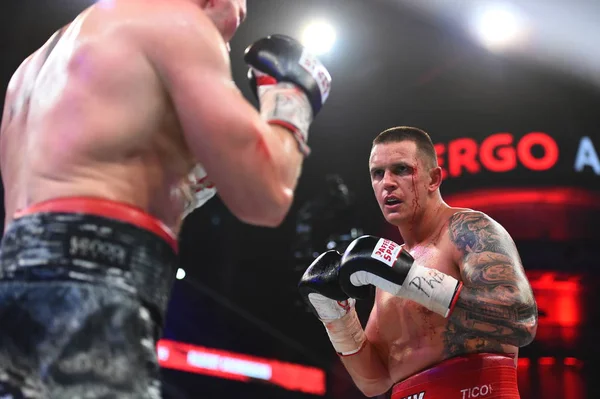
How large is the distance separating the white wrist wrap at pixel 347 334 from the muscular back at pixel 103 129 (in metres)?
1.09

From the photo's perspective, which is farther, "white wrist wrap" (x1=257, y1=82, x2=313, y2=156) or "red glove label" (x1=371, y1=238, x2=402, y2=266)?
"red glove label" (x1=371, y1=238, x2=402, y2=266)

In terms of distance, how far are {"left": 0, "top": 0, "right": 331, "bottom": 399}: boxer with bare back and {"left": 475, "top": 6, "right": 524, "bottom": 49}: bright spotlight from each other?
17.0 ft

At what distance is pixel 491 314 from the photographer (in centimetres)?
176

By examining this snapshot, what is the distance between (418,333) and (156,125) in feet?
3.84

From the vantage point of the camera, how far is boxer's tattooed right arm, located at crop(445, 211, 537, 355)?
176cm

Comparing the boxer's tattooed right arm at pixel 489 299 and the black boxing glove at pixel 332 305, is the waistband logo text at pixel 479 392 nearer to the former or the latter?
the boxer's tattooed right arm at pixel 489 299

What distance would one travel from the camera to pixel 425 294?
68.9 inches

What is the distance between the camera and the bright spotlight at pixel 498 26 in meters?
5.84

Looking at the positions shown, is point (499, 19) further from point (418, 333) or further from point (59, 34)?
point (59, 34)

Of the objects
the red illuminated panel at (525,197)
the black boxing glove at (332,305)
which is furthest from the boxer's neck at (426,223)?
the red illuminated panel at (525,197)

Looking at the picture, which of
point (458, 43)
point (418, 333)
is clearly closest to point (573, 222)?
point (458, 43)

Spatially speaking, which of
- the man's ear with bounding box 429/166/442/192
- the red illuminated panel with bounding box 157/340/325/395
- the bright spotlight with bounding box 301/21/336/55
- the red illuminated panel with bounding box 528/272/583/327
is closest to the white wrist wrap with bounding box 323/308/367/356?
the man's ear with bounding box 429/166/442/192

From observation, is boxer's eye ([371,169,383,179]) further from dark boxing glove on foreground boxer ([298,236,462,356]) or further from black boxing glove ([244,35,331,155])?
black boxing glove ([244,35,331,155])

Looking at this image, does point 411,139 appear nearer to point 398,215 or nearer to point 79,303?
point 398,215
